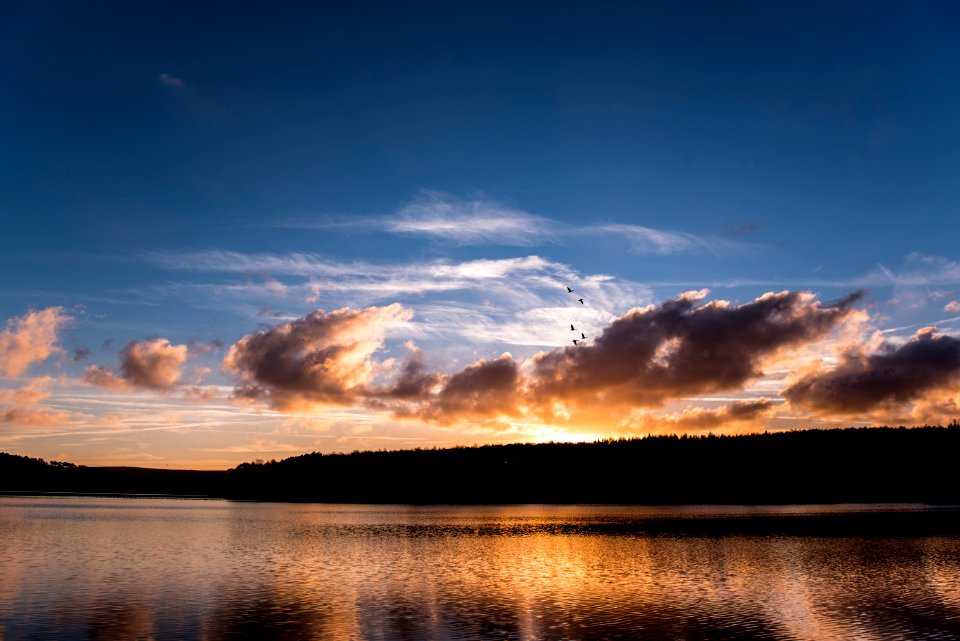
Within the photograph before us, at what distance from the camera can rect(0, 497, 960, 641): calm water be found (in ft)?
97.3

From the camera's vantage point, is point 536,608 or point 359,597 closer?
point 536,608

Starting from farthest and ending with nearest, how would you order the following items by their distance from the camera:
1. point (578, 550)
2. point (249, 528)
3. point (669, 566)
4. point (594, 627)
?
point (249, 528) < point (578, 550) < point (669, 566) < point (594, 627)

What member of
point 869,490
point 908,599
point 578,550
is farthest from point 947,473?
point 908,599

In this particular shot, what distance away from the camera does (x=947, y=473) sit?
197 m

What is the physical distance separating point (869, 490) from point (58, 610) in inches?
8052

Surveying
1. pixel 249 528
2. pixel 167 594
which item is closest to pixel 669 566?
pixel 167 594

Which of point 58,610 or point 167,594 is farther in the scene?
point 167,594

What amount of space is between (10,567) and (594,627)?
38125 millimetres

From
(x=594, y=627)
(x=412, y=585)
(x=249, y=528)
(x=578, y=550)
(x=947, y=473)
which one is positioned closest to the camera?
(x=594, y=627)

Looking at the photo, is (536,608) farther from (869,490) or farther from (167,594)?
(869,490)

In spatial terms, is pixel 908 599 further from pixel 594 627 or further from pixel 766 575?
pixel 594 627

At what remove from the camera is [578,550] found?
63.2 m

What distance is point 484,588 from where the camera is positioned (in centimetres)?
4131

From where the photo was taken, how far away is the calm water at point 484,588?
97.3ft
